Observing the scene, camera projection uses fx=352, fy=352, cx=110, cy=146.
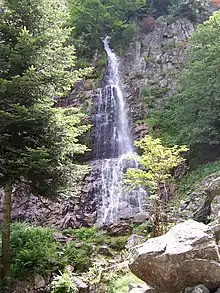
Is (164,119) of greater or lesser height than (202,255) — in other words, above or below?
above

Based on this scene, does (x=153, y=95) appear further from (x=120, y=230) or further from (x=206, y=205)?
(x=206, y=205)

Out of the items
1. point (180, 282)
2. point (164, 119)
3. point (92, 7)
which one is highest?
point (92, 7)

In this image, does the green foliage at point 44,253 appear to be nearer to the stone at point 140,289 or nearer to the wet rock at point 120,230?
the wet rock at point 120,230

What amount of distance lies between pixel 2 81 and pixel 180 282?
203 inches

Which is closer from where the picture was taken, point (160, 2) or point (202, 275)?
point (202, 275)

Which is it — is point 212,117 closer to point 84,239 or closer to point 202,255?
point 84,239

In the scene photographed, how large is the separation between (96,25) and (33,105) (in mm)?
15798

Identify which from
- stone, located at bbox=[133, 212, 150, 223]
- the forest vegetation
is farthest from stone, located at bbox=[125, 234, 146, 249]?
stone, located at bbox=[133, 212, 150, 223]

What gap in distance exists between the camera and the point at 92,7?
22.2m

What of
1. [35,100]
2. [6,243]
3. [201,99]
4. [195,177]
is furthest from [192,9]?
[6,243]

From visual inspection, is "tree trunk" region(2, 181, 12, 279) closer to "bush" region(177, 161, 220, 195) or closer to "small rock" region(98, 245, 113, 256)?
"small rock" region(98, 245, 113, 256)

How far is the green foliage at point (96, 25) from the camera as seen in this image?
21.9 metres

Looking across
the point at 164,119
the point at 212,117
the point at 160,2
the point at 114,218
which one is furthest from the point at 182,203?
the point at 160,2

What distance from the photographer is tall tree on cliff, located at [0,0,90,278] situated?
734 cm
